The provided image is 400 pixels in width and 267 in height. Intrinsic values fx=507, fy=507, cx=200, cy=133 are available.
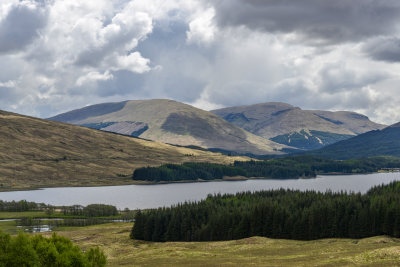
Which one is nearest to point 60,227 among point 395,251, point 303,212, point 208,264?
point 303,212

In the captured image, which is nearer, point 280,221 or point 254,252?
point 254,252

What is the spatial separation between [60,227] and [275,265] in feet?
364

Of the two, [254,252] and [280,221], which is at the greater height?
[280,221]

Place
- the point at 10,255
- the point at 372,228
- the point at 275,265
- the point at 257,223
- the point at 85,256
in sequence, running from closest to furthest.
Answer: the point at 10,255 → the point at 85,256 → the point at 275,265 → the point at 372,228 → the point at 257,223

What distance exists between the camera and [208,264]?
9075cm

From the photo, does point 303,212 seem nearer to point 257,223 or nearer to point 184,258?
point 257,223

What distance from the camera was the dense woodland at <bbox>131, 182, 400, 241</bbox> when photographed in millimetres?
128750

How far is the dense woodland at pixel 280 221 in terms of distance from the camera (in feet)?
422

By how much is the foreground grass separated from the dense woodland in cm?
795

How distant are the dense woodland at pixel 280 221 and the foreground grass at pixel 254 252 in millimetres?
7952

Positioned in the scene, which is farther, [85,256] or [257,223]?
[257,223]

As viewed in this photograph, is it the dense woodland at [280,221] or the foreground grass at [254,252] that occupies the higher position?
the dense woodland at [280,221]

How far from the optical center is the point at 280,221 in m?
137

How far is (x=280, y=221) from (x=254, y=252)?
32.2m
